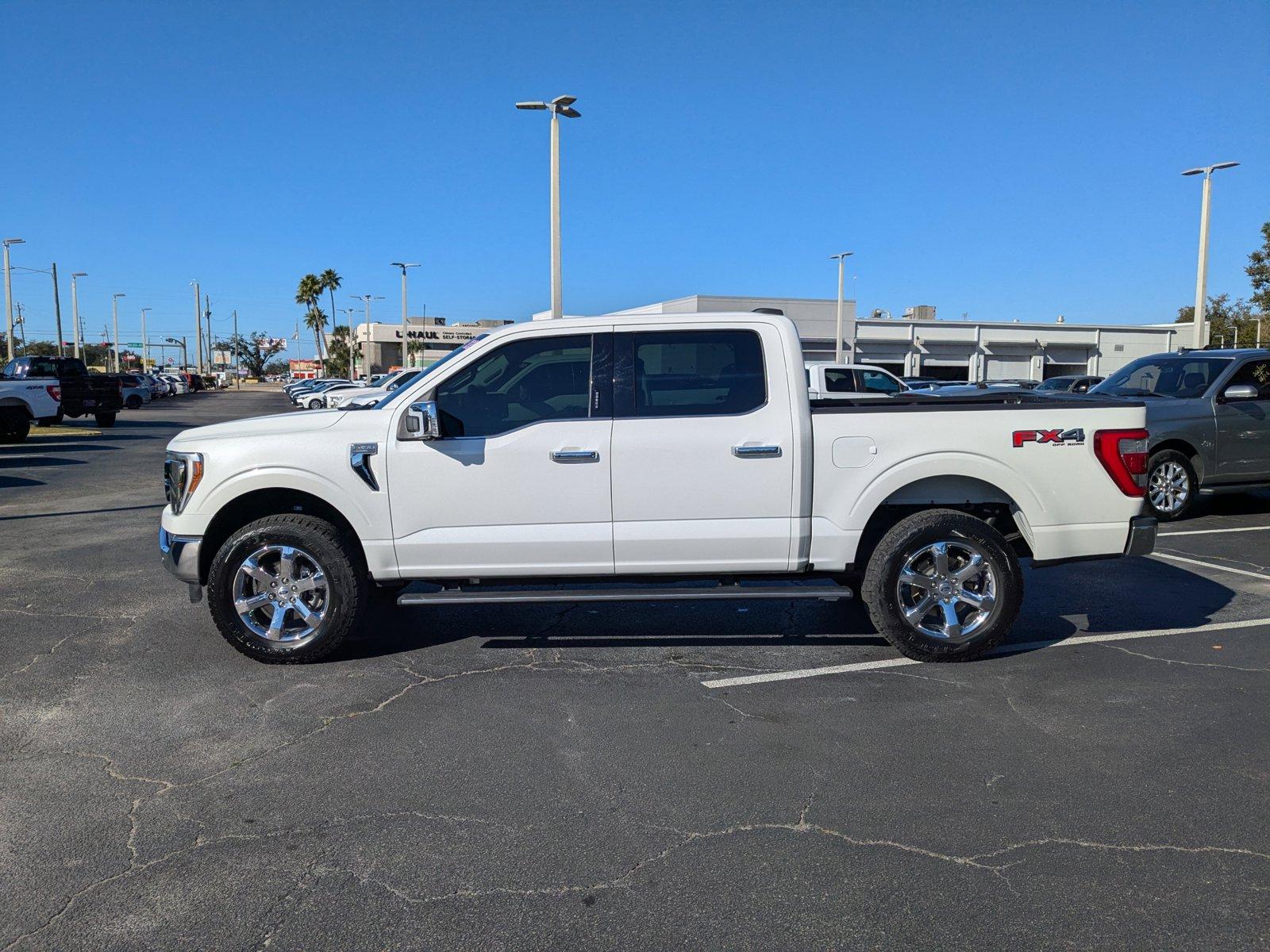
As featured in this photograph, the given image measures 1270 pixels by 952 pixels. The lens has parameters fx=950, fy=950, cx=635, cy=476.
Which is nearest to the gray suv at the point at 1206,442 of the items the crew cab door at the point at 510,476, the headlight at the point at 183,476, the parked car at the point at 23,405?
the crew cab door at the point at 510,476

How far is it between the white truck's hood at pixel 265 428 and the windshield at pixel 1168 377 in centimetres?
971

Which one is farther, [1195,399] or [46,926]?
[1195,399]

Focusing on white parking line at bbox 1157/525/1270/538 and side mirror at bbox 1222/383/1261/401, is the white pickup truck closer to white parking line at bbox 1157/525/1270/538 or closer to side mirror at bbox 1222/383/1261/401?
white parking line at bbox 1157/525/1270/538

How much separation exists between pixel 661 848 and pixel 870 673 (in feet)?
7.78

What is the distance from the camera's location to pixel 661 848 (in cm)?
350

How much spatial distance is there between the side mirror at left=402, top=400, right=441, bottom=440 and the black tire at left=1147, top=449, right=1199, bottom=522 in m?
8.77

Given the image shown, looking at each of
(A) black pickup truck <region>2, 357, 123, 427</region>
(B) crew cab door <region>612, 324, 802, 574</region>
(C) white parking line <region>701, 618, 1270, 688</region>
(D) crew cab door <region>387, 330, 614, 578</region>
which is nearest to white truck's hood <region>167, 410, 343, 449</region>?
(D) crew cab door <region>387, 330, 614, 578</region>

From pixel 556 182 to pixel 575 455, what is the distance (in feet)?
51.5

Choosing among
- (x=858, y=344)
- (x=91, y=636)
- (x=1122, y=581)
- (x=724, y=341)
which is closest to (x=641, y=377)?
(x=724, y=341)

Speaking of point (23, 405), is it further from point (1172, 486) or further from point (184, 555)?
point (1172, 486)

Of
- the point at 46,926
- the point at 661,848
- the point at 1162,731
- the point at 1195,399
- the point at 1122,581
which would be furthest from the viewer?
the point at 1195,399

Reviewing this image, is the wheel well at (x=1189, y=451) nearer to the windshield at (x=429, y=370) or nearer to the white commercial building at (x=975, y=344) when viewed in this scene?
the windshield at (x=429, y=370)

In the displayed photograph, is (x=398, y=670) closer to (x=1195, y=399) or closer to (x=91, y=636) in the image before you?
(x=91, y=636)

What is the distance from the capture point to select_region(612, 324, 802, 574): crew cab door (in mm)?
5449
